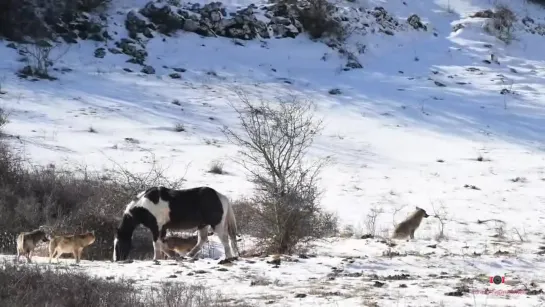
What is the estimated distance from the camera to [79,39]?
87.7ft

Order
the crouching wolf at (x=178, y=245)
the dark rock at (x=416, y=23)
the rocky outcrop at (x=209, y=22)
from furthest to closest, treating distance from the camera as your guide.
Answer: the dark rock at (x=416, y=23), the rocky outcrop at (x=209, y=22), the crouching wolf at (x=178, y=245)

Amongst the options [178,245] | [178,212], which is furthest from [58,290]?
[178,245]

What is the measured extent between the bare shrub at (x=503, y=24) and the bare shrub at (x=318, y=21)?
24.6 feet

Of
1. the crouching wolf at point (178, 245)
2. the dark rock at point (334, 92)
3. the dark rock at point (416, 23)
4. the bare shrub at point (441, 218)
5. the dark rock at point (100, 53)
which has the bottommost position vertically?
the crouching wolf at point (178, 245)

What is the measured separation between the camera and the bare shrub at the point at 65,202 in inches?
482

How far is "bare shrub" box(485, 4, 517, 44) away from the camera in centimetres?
3219

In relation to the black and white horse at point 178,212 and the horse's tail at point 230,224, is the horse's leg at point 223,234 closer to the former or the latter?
the black and white horse at point 178,212

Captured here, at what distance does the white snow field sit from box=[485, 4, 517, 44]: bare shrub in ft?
1.54

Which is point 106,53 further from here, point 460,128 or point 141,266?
point 141,266

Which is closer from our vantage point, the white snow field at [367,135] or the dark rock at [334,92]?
the white snow field at [367,135]

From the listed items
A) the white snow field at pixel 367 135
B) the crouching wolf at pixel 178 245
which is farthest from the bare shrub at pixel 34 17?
the crouching wolf at pixel 178 245

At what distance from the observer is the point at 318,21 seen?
3042 centimetres

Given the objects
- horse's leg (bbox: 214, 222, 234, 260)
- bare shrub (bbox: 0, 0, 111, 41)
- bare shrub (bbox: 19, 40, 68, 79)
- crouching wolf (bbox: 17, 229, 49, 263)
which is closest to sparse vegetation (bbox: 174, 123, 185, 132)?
bare shrub (bbox: 19, 40, 68, 79)

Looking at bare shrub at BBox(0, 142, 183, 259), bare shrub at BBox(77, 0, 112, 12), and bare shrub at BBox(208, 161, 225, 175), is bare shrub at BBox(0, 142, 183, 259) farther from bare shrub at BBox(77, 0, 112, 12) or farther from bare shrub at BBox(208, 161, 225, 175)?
bare shrub at BBox(77, 0, 112, 12)
